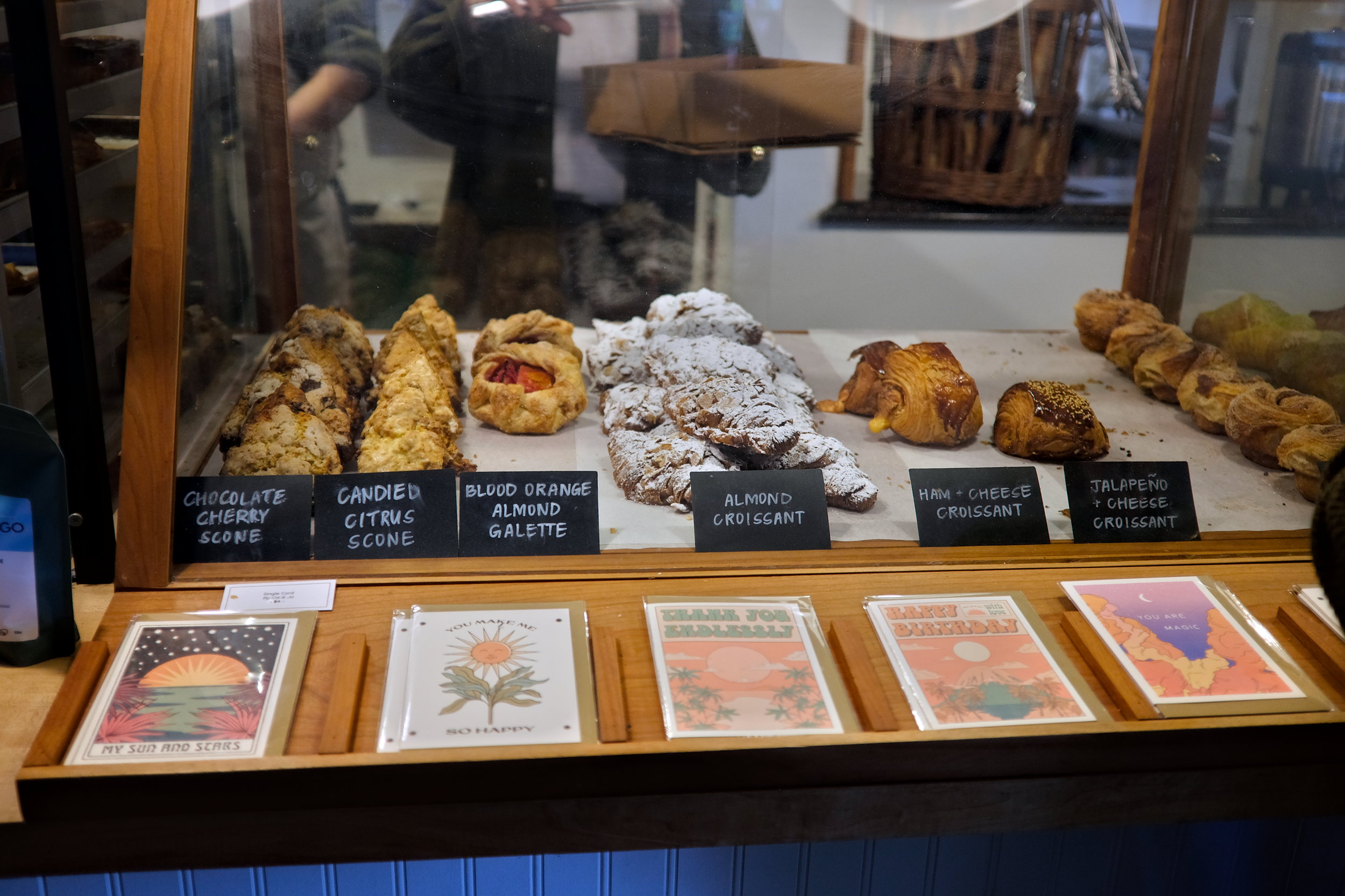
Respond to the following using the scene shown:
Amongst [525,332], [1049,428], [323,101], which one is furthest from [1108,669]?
[323,101]

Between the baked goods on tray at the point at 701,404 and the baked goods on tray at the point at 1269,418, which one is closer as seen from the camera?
the baked goods on tray at the point at 701,404

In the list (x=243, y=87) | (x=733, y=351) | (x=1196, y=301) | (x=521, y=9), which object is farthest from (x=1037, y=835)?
(x=243, y=87)

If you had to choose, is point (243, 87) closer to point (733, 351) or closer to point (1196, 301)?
A: point (733, 351)

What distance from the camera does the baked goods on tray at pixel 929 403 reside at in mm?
1497

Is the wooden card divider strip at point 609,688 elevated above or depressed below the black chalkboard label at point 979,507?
below

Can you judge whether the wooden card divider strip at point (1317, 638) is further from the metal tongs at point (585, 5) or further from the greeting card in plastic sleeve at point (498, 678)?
the metal tongs at point (585, 5)

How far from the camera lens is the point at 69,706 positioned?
0.93 m

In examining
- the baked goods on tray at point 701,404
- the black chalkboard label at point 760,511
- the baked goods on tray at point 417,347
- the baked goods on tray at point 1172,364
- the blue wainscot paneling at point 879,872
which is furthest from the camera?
the baked goods on tray at point 1172,364

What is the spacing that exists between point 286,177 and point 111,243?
0.92 feet

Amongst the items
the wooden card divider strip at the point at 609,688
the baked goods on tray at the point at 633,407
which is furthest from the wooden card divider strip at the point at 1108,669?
the baked goods on tray at the point at 633,407

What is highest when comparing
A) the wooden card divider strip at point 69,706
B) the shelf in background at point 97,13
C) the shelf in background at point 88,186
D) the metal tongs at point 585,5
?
the metal tongs at point 585,5

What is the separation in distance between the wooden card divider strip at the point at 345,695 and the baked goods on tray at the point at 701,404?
45 cm

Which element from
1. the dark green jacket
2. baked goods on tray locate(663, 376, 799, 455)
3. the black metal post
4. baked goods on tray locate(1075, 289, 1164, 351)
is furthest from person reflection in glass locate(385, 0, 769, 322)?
baked goods on tray locate(1075, 289, 1164, 351)

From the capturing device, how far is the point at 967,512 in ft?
4.10
